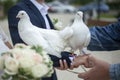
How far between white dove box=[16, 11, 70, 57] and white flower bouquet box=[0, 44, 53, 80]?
217mm

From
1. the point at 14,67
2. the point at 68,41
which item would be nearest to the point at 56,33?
the point at 68,41

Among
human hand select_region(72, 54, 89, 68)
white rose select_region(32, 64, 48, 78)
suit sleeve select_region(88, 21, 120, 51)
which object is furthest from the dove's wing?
suit sleeve select_region(88, 21, 120, 51)

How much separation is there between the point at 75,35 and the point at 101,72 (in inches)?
11.5

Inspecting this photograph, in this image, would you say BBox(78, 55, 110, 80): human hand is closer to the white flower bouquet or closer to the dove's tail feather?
the dove's tail feather

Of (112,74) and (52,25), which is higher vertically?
(52,25)

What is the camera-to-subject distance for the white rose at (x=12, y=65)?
2.47 m

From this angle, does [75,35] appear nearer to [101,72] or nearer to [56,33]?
[56,33]

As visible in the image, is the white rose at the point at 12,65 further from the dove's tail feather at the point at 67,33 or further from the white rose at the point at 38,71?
the dove's tail feather at the point at 67,33

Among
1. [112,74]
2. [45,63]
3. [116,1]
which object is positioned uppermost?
[45,63]

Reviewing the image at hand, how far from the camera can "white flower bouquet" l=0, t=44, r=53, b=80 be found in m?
2.47

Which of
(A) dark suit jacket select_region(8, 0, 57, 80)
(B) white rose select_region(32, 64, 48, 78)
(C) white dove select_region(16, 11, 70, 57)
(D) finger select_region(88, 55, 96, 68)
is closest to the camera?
(B) white rose select_region(32, 64, 48, 78)

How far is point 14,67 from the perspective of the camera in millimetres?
2467

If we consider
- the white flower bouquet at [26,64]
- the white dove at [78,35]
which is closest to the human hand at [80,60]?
the white dove at [78,35]

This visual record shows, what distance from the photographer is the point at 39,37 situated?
2770mm
